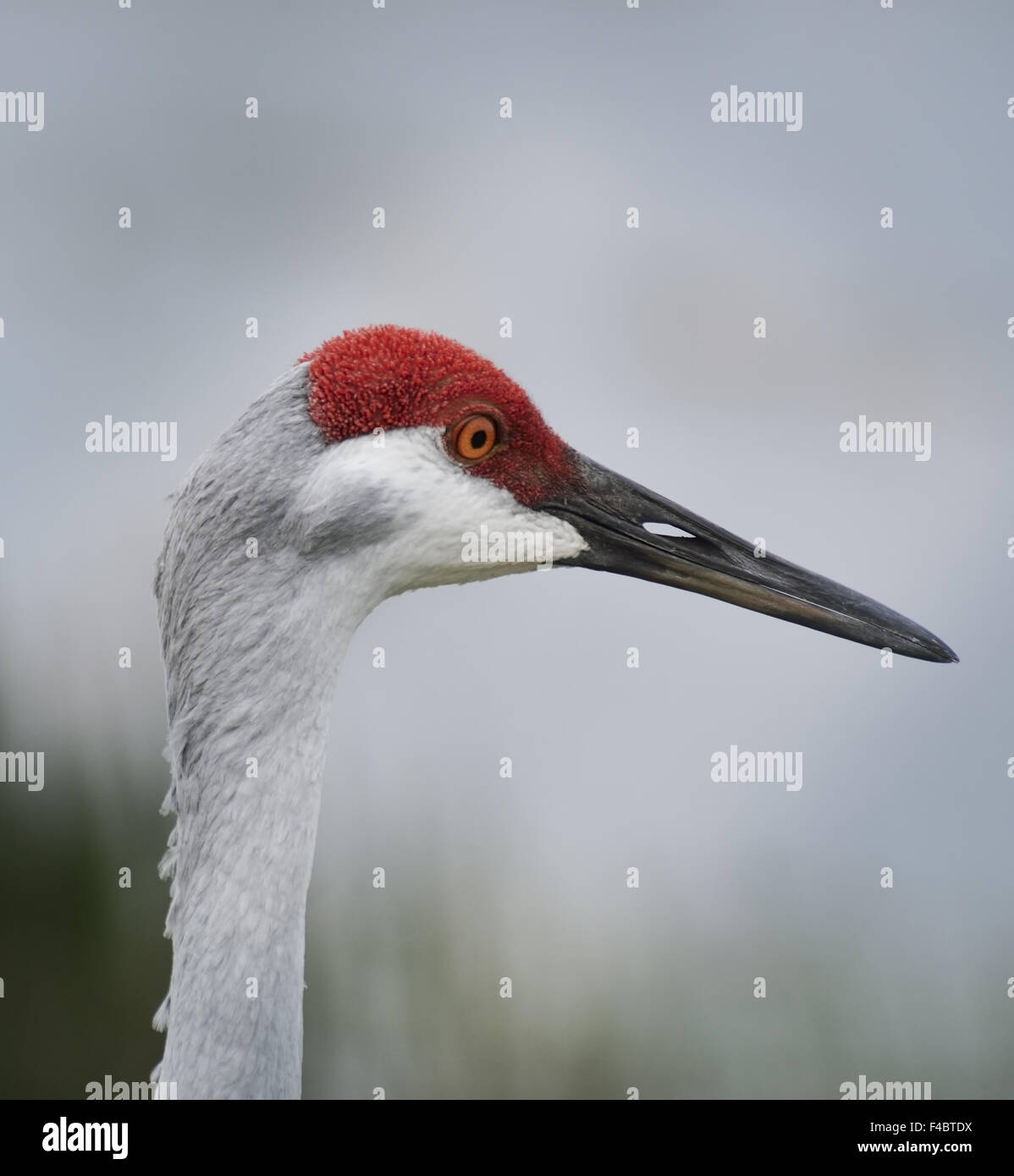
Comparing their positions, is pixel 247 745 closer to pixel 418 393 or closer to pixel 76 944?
pixel 418 393

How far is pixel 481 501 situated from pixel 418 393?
22 centimetres

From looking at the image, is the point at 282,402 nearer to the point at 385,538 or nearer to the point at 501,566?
the point at 385,538

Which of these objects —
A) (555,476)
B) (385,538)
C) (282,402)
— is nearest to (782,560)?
(555,476)

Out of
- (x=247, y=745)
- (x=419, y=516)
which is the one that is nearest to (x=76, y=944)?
(x=247, y=745)

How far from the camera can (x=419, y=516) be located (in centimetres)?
192

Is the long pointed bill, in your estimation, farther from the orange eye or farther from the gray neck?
the gray neck

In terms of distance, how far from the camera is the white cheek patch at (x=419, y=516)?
6.04ft

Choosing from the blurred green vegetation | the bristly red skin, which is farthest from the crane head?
the blurred green vegetation

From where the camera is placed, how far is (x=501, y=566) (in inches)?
82.4

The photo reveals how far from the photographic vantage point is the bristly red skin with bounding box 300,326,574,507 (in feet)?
6.17

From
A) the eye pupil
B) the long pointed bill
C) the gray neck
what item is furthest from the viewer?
the long pointed bill

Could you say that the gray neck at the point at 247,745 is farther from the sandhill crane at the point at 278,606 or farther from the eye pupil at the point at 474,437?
the eye pupil at the point at 474,437

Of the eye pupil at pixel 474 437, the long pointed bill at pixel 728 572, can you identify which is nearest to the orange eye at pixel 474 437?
the eye pupil at pixel 474 437

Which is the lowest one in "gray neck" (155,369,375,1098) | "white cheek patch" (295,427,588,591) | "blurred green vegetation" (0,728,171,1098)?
"blurred green vegetation" (0,728,171,1098)
